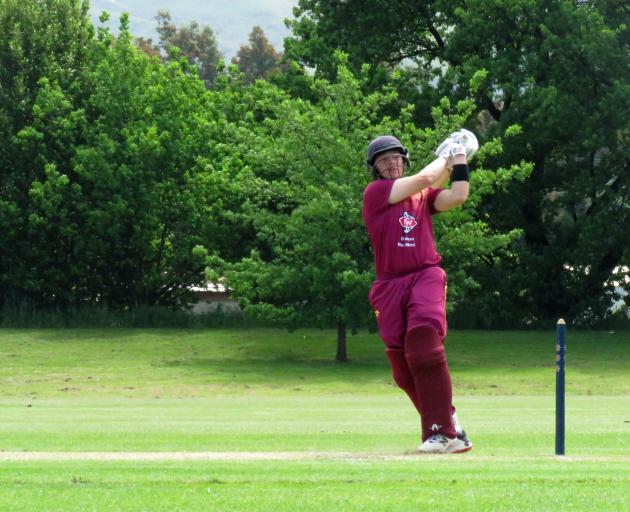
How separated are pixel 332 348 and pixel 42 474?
27.0 metres

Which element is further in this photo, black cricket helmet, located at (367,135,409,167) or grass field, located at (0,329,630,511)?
black cricket helmet, located at (367,135,409,167)

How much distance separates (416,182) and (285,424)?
7386 mm

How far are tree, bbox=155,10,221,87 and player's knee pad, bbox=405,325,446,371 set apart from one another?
9667 centimetres

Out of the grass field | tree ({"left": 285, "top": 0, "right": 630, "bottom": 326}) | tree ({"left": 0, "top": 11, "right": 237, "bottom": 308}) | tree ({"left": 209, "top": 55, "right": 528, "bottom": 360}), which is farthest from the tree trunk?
tree ({"left": 285, "top": 0, "right": 630, "bottom": 326})

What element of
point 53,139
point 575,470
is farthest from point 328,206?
point 575,470

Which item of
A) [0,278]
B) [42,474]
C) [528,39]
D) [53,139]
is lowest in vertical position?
[42,474]

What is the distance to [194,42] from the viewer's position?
109 m

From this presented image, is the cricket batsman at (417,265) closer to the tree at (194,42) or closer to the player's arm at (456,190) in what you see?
the player's arm at (456,190)

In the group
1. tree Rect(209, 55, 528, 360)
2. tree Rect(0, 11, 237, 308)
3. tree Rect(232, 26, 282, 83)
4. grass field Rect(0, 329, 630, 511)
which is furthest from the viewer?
tree Rect(232, 26, 282, 83)

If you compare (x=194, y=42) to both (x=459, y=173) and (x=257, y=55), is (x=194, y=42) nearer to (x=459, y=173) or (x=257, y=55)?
(x=257, y=55)

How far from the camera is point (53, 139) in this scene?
3988 centimetres

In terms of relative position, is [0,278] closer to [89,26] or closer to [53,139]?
[53,139]

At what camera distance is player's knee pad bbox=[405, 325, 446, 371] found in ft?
30.9

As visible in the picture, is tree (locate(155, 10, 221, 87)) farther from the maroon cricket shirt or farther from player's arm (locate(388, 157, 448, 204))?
player's arm (locate(388, 157, 448, 204))
